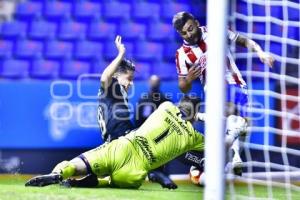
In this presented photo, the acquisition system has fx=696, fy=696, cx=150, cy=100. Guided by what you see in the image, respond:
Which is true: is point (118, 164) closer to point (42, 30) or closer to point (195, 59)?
point (195, 59)

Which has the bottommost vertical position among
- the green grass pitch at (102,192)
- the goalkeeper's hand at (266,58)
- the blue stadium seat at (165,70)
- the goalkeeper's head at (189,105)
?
the green grass pitch at (102,192)

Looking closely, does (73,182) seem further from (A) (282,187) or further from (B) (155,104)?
(A) (282,187)

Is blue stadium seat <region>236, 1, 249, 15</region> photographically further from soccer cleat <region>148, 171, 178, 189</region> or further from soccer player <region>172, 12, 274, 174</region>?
soccer cleat <region>148, 171, 178, 189</region>

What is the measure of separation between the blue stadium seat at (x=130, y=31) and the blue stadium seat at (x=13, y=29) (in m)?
0.44

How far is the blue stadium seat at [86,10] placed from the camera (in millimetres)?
2717

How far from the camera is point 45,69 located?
2.72 m

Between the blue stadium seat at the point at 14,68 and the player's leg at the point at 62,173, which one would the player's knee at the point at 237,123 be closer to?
the player's leg at the point at 62,173

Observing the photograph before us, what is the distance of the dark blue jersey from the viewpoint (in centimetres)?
264

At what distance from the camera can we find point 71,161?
2.62 m

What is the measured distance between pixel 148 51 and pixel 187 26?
0.64 ft

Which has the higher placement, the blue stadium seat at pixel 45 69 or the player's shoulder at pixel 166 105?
the blue stadium seat at pixel 45 69

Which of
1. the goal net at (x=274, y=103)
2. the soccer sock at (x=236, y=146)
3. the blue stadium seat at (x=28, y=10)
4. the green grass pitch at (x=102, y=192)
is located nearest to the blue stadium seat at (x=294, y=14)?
the goal net at (x=274, y=103)

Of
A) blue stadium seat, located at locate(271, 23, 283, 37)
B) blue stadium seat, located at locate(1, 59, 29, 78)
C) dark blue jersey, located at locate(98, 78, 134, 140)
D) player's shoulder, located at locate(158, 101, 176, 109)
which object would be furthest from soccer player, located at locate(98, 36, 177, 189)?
blue stadium seat, located at locate(271, 23, 283, 37)

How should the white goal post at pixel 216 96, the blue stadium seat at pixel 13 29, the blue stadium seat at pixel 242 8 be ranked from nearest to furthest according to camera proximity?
1. the white goal post at pixel 216 96
2. the blue stadium seat at pixel 242 8
3. the blue stadium seat at pixel 13 29
